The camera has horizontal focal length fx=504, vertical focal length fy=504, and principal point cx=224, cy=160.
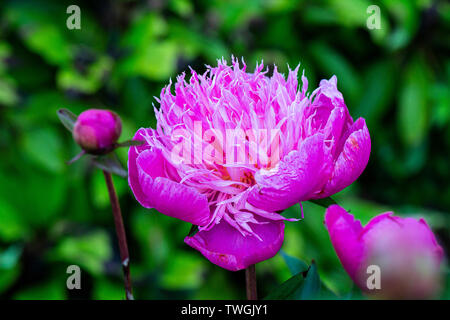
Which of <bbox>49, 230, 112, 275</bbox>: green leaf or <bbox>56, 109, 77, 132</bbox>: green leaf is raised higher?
<bbox>56, 109, 77, 132</bbox>: green leaf

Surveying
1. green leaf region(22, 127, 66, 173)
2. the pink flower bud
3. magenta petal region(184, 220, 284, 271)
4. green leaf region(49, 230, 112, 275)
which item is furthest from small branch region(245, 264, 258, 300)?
green leaf region(22, 127, 66, 173)

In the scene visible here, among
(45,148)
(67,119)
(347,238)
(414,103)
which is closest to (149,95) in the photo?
(45,148)

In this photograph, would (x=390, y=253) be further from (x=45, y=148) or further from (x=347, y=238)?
(x=45, y=148)

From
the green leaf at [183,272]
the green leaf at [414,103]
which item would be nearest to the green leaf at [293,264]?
the green leaf at [183,272]

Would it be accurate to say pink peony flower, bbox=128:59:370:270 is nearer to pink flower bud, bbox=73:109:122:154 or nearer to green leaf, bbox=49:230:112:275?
pink flower bud, bbox=73:109:122:154
